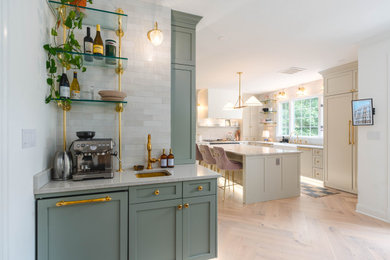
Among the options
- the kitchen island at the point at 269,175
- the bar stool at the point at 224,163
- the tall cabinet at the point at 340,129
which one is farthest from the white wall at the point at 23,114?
the tall cabinet at the point at 340,129

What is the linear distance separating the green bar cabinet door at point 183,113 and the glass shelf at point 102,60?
2.06 ft

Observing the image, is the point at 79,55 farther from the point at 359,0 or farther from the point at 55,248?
the point at 359,0

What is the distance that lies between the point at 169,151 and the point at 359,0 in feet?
8.33

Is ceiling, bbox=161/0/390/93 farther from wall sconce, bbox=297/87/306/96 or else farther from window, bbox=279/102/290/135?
window, bbox=279/102/290/135

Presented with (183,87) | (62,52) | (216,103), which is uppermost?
(216,103)

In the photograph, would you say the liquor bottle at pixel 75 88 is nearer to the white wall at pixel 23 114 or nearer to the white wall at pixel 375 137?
the white wall at pixel 23 114

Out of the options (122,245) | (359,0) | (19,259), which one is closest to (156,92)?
(122,245)

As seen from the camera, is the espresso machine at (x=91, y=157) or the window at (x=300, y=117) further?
the window at (x=300, y=117)

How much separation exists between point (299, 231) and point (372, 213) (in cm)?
132

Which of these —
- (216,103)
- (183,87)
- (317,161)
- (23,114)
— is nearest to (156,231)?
(23,114)

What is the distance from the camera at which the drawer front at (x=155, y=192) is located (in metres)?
1.63

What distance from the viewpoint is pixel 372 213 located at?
9.99 ft

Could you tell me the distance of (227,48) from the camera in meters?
3.51

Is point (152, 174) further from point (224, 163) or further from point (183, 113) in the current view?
point (224, 163)
